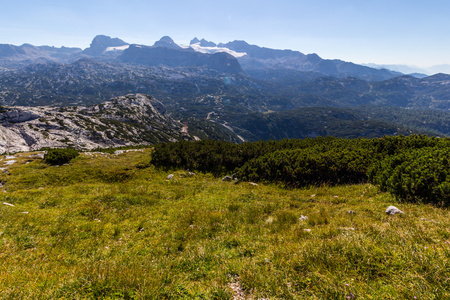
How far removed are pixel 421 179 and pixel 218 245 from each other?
35.9 feet

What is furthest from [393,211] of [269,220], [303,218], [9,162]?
[9,162]

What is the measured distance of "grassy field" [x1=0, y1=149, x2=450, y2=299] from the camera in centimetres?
434

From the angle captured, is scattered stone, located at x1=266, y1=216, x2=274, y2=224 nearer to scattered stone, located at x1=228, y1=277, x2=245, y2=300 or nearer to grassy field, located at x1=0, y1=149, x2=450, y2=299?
grassy field, located at x1=0, y1=149, x2=450, y2=299

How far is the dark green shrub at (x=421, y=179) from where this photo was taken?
959 centimetres

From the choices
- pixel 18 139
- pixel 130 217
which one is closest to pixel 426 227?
pixel 130 217

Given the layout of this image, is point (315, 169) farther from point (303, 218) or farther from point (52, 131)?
point (52, 131)

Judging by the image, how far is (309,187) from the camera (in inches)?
601

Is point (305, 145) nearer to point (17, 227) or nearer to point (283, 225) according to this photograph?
point (283, 225)

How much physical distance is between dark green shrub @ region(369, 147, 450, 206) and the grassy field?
2.87 feet

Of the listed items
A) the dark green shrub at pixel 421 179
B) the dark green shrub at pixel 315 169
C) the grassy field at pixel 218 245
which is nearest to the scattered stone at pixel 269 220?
the grassy field at pixel 218 245

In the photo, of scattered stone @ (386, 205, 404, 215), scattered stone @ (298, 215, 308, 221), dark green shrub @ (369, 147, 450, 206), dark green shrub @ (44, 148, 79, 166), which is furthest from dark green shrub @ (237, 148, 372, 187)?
dark green shrub @ (44, 148, 79, 166)

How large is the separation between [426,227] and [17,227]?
618 inches

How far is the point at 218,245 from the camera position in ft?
24.1

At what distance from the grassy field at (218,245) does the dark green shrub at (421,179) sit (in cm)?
88
